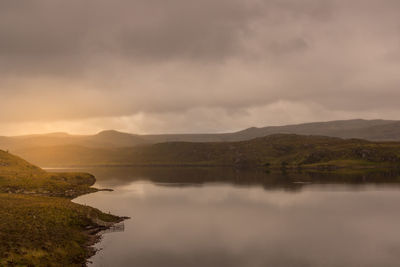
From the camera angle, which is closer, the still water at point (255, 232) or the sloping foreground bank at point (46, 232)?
the sloping foreground bank at point (46, 232)

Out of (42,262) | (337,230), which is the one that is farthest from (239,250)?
(42,262)

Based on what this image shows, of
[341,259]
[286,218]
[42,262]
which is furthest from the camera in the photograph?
[286,218]

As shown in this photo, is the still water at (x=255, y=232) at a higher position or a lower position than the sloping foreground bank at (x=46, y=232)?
lower

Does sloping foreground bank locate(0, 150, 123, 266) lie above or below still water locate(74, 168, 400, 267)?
Result: above

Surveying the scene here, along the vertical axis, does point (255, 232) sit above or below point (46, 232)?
below

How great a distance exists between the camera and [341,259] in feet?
159

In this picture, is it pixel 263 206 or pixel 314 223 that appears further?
pixel 263 206

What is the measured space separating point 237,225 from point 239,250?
18974mm

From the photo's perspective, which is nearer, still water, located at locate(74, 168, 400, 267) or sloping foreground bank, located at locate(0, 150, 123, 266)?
sloping foreground bank, located at locate(0, 150, 123, 266)

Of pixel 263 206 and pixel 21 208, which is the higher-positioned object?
pixel 21 208

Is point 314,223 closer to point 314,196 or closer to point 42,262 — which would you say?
point 314,196

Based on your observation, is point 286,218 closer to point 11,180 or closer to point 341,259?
point 341,259

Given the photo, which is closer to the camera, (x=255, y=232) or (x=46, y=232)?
(x=46, y=232)

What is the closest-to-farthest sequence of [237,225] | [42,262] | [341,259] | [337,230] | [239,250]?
[42,262], [341,259], [239,250], [337,230], [237,225]
